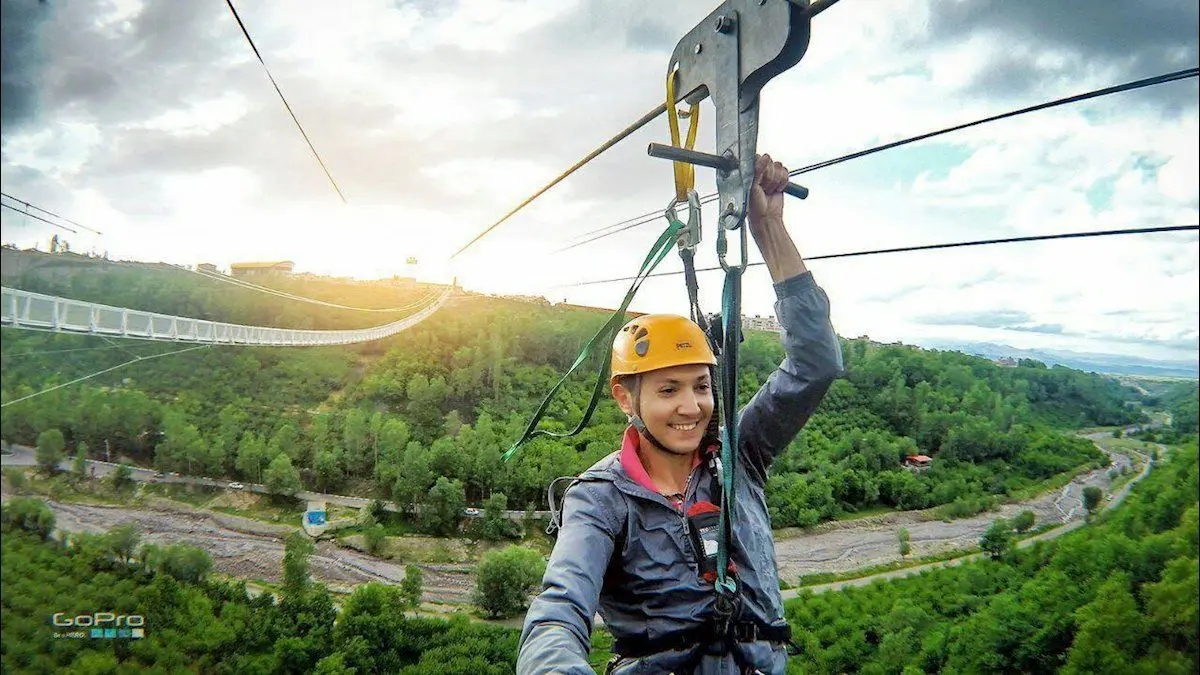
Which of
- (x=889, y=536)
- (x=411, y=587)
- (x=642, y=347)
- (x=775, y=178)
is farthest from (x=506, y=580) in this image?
(x=889, y=536)

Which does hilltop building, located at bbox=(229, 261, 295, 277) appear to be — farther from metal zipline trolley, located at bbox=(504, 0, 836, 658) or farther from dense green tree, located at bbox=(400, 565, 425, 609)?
metal zipline trolley, located at bbox=(504, 0, 836, 658)

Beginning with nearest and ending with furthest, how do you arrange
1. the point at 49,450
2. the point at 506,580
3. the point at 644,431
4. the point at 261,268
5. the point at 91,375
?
the point at 644,431 → the point at 49,450 → the point at 91,375 → the point at 506,580 → the point at 261,268

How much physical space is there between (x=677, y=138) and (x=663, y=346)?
0.60m

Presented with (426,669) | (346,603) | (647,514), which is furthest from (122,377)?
(647,514)

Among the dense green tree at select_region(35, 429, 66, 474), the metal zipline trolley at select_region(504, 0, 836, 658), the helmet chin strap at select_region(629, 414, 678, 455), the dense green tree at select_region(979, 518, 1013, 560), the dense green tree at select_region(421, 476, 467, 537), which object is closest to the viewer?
the metal zipline trolley at select_region(504, 0, 836, 658)

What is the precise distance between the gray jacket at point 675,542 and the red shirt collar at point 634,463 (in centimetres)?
2

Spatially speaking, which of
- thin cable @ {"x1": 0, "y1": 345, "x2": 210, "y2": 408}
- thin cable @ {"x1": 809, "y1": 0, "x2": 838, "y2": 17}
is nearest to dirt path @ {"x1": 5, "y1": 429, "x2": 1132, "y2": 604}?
thin cable @ {"x1": 0, "y1": 345, "x2": 210, "y2": 408}

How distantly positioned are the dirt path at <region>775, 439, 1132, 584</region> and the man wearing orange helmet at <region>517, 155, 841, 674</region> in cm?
1414

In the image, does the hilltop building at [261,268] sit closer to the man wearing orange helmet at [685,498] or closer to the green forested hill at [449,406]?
the green forested hill at [449,406]

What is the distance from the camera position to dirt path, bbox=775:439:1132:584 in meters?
14.6

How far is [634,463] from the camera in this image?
1375mm

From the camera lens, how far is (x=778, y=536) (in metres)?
15.3

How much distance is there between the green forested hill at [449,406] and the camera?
22.0ft

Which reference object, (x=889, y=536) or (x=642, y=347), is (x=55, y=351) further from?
(x=889, y=536)
